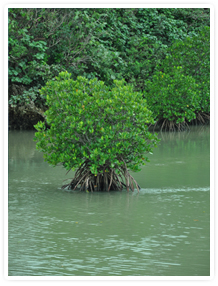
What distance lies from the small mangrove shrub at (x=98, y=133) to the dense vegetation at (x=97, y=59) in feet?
30.4

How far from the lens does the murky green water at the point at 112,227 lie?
5398mm

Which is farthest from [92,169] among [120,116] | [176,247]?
[176,247]

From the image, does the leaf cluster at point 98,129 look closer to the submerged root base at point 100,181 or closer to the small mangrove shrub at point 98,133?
the small mangrove shrub at point 98,133

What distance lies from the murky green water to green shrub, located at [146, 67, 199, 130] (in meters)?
8.41

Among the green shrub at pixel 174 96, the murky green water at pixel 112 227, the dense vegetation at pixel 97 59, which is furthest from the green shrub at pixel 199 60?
the murky green water at pixel 112 227

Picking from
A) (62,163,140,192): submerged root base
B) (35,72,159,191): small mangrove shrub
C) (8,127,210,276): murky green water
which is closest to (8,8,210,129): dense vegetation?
(8,127,210,276): murky green water

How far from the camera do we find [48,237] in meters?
6.36

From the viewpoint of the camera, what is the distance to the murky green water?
5.40 metres

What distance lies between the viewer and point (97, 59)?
20359 millimetres

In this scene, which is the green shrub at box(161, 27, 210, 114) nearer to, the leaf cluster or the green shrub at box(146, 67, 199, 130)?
the green shrub at box(146, 67, 199, 130)

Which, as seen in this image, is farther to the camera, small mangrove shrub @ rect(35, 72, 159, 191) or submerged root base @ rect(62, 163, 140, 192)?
submerged root base @ rect(62, 163, 140, 192)
